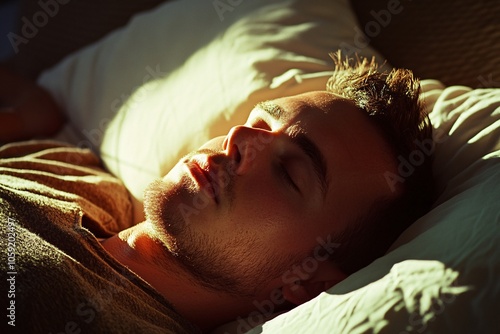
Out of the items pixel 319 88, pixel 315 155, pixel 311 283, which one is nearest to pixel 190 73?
pixel 319 88

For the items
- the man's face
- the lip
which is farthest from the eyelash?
the lip

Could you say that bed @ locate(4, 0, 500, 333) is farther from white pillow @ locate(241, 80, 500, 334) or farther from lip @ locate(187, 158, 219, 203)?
lip @ locate(187, 158, 219, 203)

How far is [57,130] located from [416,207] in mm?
875

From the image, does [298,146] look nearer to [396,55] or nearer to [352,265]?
[352,265]

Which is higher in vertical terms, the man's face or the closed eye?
the closed eye

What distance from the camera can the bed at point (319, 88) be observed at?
724mm

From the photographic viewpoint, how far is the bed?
0.72 metres

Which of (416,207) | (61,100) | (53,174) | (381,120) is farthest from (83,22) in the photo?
(416,207)

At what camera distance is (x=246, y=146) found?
93 centimetres

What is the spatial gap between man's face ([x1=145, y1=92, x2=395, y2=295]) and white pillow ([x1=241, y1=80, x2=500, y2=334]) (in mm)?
97

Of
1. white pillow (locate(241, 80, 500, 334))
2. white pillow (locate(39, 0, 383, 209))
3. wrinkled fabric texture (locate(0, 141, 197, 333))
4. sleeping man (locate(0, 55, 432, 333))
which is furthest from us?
white pillow (locate(39, 0, 383, 209))

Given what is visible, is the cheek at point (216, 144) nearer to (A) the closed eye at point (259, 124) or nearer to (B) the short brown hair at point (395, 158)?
(A) the closed eye at point (259, 124)

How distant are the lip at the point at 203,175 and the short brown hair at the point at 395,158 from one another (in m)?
0.23

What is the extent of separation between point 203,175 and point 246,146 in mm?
82
